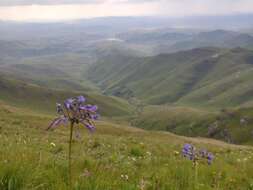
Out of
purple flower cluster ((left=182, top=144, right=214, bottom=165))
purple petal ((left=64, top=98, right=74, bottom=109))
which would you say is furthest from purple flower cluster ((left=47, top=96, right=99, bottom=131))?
purple flower cluster ((left=182, top=144, right=214, bottom=165))

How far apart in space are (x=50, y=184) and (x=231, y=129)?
16136cm

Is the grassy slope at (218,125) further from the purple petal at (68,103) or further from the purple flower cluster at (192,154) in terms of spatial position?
the purple petal at (68,103)

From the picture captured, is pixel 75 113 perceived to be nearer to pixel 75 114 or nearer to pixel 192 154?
pixel 75 114

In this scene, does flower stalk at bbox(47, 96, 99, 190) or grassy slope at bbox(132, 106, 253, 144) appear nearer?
flower stalk at bbox(47, 96, 99, 190)

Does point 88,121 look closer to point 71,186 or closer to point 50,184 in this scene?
point 71,186

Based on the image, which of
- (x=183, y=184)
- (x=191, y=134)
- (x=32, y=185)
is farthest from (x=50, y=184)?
(x=191, y=134)

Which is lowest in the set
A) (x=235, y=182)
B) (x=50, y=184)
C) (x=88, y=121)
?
(x=235, y=182)

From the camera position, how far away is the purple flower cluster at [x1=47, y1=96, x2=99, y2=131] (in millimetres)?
4711

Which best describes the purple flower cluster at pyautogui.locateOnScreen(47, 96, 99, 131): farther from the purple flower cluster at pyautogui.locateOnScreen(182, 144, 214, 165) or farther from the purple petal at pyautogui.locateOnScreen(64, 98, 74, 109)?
the purple flower cluster at pyautogui.locateOnScreen(182, 144, 214, 165)

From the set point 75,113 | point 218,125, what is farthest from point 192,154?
point 218,125

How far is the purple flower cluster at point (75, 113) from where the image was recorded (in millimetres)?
4711

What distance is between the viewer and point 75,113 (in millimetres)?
4805

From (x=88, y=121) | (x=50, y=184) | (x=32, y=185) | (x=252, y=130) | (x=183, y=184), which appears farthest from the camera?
(x=252, y=130)

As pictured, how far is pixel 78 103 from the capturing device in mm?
4906
